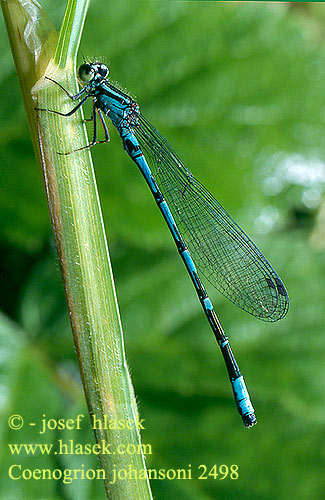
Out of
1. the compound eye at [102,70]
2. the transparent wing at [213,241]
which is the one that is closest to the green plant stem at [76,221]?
the compound eye at [102,70]

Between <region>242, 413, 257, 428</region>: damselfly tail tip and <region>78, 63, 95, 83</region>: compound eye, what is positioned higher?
<region>78, 63, 95, 83</region>: compound eye

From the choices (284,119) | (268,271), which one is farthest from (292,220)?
(268,271)

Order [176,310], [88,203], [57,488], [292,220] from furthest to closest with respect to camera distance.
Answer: [292,220], [176,310], [57,488], [88,203]

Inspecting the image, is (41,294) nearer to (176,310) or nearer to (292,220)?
(176,310)

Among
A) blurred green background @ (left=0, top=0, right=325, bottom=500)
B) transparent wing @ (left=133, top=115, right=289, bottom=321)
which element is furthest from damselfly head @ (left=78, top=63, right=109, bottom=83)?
blurred green background @ (left=0, top=0, right=325, bottom=500)

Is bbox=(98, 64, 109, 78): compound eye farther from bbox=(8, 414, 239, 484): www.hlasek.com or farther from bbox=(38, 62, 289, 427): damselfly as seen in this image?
bbox=(8, 414, 239, 484): www.hlasek.com

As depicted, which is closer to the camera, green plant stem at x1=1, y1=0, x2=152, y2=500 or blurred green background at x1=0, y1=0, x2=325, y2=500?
green plant stem at x1=1, y1=0, x2=152, y2=500
